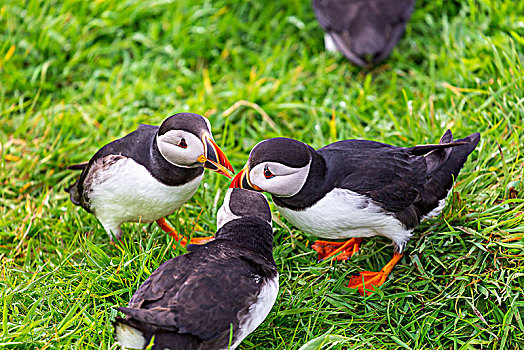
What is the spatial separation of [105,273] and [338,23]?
372 cm

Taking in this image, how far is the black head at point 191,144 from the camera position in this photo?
12.0 ft

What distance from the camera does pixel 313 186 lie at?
12.3 feet

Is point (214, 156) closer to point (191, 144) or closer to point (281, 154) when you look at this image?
point (191, 144)

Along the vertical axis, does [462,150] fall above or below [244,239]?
below

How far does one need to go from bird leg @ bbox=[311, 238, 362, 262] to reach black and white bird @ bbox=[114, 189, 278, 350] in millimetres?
803

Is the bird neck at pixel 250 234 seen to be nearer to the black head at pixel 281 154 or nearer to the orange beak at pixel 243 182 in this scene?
the orange beak at pixel 243 182

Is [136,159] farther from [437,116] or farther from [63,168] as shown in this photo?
[437,116]

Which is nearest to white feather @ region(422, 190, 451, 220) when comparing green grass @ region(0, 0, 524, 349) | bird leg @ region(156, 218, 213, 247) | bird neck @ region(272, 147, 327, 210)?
green grass @ region(0, 0, 524, 349)

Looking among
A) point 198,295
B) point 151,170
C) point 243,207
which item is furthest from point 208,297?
point 151,170

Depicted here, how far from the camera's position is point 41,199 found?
4910mm

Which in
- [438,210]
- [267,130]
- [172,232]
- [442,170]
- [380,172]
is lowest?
[267,130]

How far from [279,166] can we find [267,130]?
195 centimetres

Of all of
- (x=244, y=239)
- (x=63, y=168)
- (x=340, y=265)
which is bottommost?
(x=340, y=265)

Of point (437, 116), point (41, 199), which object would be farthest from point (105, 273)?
point (437, 116)
